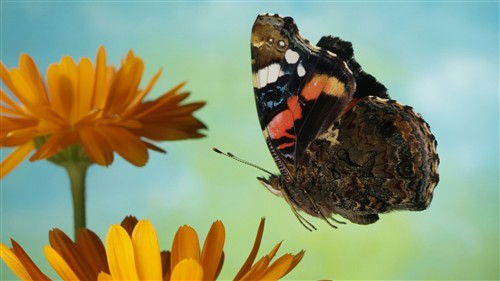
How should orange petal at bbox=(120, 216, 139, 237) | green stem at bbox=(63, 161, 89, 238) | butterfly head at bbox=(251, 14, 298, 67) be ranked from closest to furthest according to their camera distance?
orange petal at bbox=(120, 216, 139, 237), butterfly head at bbox=(251, 14, 298, 67), green stem at bbox=(63, 161, 89, 238)

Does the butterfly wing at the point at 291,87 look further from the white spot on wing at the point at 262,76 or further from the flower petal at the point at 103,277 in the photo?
the flower petal at the point at 103,277

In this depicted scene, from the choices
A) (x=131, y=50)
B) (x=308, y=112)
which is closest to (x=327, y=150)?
(x=308, y=112)

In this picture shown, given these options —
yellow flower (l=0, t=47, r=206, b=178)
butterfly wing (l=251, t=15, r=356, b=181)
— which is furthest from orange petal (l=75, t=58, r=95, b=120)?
butterfly wing (l=251, t=15, r=356, b=181)

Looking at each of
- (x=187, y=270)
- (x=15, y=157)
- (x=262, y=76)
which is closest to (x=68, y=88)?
(x=15, y=157)

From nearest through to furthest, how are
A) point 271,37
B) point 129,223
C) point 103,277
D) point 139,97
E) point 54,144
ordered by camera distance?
point 103,277
point 129,223
point 271,37
point 54,144
point 139,97

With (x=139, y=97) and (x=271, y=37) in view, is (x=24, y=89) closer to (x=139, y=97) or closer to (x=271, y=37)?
(x=139, y=97)

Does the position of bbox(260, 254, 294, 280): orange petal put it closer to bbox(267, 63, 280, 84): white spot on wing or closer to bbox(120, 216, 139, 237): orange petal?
bbox(120, 216, 139, 237): orange petal

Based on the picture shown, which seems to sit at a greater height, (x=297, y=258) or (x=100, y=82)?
(x=100, y=82)
